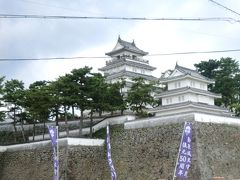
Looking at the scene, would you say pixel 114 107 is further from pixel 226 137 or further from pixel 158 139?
pixel 226 137

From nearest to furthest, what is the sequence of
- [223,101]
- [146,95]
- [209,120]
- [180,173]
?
[180,173] → [209,120] → [146,95] → [223,101]

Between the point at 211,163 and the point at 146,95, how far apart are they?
1015 centimetres

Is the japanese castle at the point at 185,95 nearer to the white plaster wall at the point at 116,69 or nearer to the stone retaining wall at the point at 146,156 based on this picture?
the stone retaining wall at the point at 146,156

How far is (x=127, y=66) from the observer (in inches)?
1571

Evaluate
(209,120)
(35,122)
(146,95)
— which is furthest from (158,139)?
(35,122)

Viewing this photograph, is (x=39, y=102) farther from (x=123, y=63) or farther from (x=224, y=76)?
(x=224, y=76)

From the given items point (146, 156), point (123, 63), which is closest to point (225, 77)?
point (123, 63)

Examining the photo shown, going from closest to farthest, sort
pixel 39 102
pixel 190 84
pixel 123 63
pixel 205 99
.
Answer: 1. pixel 39 102
2. pixel 190 84
3. pixel 205 99
4. pixel 123 63

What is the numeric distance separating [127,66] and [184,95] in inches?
387

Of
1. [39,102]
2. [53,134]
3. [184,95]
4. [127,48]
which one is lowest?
[53,134]

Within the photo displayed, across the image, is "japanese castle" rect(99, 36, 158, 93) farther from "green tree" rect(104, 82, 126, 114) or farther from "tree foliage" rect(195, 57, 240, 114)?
"green tree" rect(104, 82, 126, 114)

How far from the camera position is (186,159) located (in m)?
13.5

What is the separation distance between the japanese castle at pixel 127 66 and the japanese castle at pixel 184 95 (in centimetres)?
639

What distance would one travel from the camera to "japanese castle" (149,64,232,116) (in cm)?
3024
